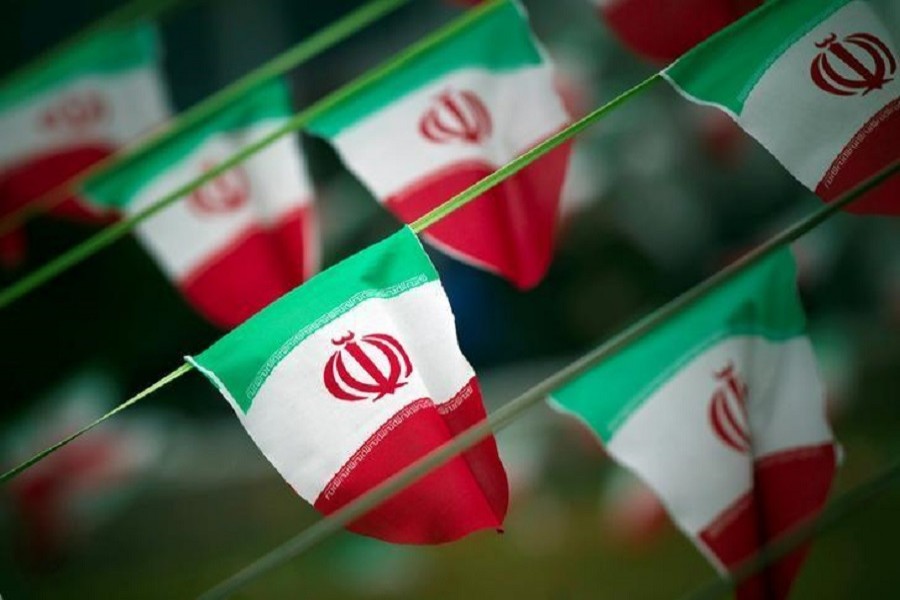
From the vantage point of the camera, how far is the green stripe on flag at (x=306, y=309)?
4.30ft

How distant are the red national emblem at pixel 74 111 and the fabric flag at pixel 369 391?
4.21ft

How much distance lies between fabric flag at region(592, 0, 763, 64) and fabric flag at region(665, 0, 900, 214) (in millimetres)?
365

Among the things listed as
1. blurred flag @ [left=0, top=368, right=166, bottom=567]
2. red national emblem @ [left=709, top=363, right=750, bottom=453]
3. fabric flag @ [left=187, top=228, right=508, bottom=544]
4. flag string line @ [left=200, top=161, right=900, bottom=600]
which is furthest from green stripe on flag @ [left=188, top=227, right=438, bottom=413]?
blurred flag @ [left=0, top=368, right=166, bottom=567]

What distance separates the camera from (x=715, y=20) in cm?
187

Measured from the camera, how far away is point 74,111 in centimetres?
239

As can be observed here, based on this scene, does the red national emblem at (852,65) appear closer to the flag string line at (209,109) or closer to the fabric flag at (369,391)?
the fabric flag at (369,391)

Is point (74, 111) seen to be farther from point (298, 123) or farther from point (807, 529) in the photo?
point (807, 529)

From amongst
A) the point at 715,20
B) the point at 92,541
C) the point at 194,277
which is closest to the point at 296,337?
the point at 194,277

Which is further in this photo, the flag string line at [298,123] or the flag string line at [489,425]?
the flag string line at [298,123]

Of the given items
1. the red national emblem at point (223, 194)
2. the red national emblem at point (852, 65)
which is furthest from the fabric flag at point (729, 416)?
the red national emblem at point (223, 194)

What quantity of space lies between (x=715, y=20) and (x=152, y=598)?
101 inches

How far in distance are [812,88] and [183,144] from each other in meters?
1.30

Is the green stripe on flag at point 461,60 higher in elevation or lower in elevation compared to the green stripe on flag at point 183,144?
lower

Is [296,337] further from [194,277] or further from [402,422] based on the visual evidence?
[194,277]
